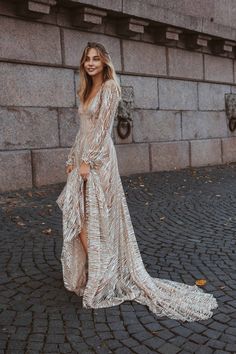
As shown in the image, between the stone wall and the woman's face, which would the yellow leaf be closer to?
the woman's face

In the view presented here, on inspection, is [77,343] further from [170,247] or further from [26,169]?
[26,169]

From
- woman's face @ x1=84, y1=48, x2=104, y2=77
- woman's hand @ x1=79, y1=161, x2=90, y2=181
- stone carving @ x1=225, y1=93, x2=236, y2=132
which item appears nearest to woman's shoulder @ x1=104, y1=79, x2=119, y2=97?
woman's face @ x1=84, y1=48, x2=104, y2=77

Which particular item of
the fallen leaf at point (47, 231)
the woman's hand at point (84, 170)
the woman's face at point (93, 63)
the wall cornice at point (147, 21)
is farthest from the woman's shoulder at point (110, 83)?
the wall cornice at point (147, 21)

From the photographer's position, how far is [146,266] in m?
4.40

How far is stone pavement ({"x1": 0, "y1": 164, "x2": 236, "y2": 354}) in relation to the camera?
2.97 m

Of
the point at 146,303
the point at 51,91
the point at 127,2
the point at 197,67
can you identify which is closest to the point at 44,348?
the point at 146,303

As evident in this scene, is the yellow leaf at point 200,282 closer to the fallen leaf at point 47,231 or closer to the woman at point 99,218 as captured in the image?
the woman at point 99,218

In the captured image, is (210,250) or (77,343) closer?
(77,343)

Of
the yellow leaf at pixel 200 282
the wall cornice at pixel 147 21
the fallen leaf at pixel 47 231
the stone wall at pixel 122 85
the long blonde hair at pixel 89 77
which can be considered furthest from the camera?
the wall cornice at pixel 147 21

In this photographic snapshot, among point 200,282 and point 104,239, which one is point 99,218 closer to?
point 104,239

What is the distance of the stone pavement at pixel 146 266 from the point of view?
2.97 m

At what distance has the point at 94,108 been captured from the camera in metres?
3.41

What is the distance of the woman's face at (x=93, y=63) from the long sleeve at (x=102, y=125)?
147 mm

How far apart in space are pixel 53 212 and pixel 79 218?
309 centimetres
